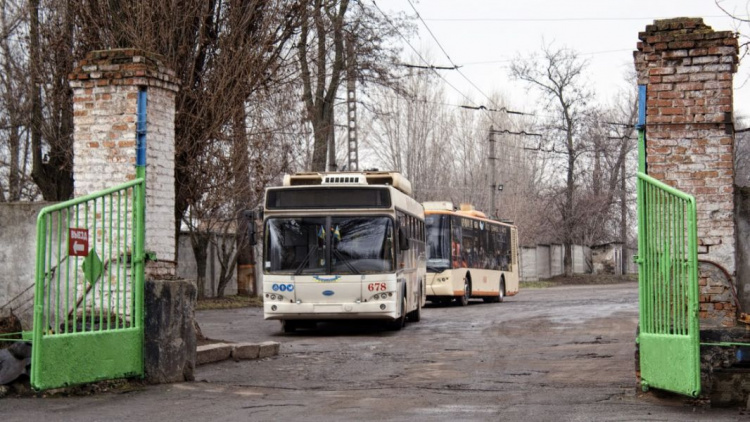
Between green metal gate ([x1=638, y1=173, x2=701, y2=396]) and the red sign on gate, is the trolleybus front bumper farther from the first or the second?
green metal gate ([x1=638, y1=173, x2=701, y2=396])

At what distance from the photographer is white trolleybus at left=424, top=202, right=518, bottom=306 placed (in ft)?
93.6

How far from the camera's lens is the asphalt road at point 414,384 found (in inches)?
322

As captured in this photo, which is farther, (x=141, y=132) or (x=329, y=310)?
(x=329, y=310)

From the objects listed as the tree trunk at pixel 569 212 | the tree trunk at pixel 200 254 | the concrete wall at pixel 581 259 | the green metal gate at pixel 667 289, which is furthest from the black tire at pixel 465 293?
the concrete wall at pixel 581 259

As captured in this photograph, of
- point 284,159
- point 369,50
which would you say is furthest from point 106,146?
point 369,50

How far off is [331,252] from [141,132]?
301 inches

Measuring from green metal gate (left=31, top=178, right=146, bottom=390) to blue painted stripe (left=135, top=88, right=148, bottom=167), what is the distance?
334 millimetres

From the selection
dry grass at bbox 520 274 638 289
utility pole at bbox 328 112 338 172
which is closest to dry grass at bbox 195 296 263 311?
utility pole at bbox 328 112 338 172

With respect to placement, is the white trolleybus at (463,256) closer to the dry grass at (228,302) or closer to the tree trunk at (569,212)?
the dry grass at (228,302)

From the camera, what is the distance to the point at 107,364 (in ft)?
31.0

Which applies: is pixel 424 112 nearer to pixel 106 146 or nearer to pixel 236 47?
pixel 236 47

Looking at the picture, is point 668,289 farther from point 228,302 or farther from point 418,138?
point 418,138

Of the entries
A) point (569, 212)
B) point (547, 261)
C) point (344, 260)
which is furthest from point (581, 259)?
point (344, 260)

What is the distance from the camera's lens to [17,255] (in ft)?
35.0
